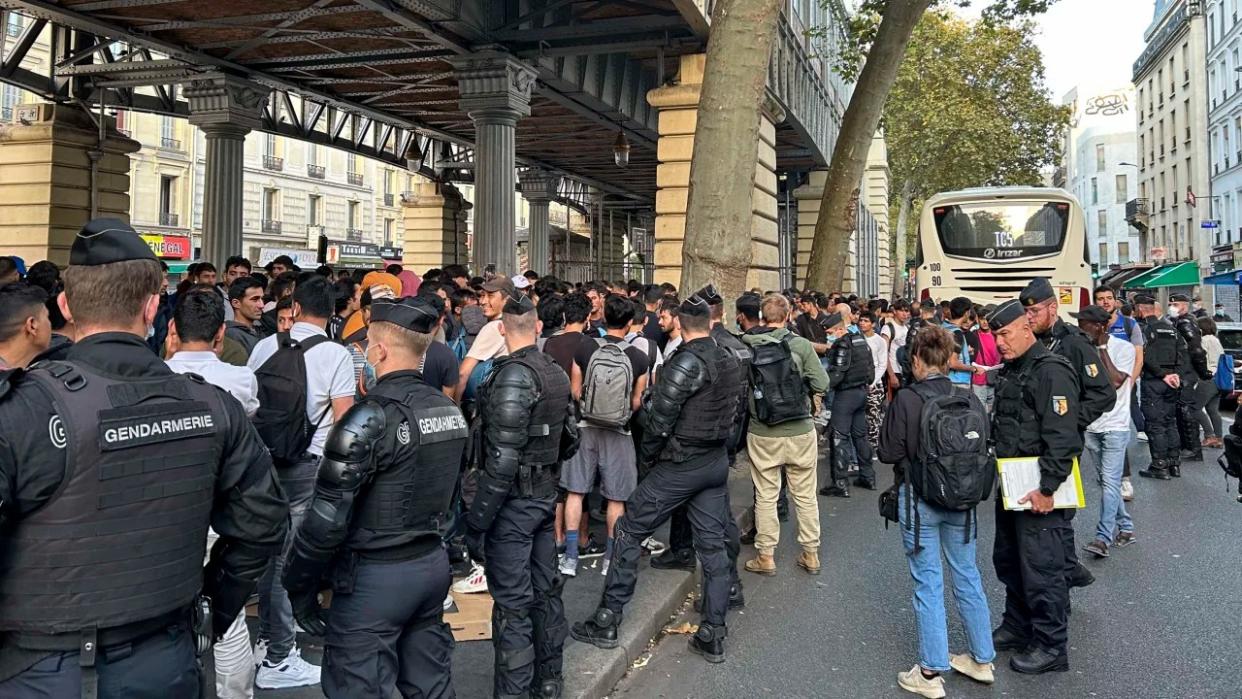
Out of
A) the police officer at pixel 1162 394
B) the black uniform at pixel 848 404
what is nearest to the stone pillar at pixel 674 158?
the black uniform at pixel 848 404

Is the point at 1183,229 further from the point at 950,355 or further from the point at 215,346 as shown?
the point at 215,346

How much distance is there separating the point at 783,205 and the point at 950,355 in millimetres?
25894

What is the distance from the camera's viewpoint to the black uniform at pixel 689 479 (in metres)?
4.56

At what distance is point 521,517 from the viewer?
3.75m

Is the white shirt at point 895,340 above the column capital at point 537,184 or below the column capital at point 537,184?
below

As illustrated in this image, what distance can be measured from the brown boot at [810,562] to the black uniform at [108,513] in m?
4.58

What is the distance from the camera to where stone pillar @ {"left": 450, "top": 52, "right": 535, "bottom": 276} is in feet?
40.2

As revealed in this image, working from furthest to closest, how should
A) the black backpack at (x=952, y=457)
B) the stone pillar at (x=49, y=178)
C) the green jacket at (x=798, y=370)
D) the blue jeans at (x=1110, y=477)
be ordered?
the stone pillar at (x=49, y=178) < the blue jeans at (x=1110, y=477) < the green jacket at (x=798, y=370) < the black backpack at (x=952, y=457)

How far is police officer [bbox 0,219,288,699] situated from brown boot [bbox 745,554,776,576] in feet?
14.0

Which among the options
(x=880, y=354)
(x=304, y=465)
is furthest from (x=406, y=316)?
(x=880, y=354)

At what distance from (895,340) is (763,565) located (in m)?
4.92

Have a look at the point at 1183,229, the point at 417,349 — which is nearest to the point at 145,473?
the point at 417,349

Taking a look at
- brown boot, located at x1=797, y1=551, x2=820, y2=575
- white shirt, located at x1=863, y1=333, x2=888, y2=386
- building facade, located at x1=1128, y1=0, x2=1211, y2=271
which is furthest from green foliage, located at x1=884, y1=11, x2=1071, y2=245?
brown boot, located at x1=797, y1=551, x2=820, y2=575

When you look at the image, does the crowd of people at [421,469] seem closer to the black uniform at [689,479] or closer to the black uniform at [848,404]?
the black uniform at [689,479]
